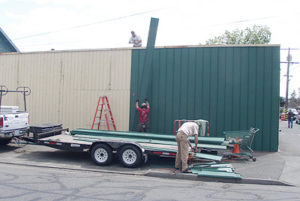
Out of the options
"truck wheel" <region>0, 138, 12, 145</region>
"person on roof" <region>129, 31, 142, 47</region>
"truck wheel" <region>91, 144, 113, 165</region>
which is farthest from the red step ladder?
"truck wheel" <region>91, 144, 113, 165</region>

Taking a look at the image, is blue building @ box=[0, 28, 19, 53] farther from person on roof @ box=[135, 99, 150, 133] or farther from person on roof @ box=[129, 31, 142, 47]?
person on roof @ box=[135, 99, 150, 133]

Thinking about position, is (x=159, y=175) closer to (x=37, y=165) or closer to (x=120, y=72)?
(x=37, y=165)

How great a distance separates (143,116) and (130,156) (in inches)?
148

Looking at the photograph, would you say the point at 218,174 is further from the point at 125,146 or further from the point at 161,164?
the point at 125,146

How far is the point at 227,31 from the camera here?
35250 mm

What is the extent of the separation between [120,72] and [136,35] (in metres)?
2.46

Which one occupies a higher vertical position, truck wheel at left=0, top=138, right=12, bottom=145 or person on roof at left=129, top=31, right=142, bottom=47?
person on roof at left=129, top=31, right=142, bottom=47

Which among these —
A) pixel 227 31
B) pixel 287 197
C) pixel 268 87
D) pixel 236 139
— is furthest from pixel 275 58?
pixel 227 31

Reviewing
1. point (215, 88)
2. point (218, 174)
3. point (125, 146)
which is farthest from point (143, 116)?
point (218, 174)

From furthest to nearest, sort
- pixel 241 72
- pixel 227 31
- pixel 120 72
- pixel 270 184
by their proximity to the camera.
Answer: pixel 227 31, pixel 120 72, pixel 241 72, pixel 270 184

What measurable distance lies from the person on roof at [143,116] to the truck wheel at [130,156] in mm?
3667

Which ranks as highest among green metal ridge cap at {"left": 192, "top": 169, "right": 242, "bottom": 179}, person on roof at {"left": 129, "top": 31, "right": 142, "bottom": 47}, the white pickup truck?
person on roof at {"left": 129, "top": 31, "right": 142, "bottom": 47}

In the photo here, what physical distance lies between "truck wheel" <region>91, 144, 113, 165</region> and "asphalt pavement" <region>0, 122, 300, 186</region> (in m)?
0.20

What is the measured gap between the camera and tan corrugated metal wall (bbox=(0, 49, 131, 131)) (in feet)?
43.7
